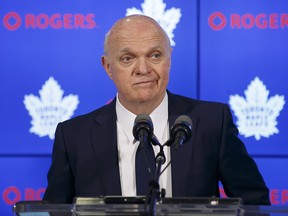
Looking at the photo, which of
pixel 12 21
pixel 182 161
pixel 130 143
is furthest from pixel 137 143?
pixel 12 21

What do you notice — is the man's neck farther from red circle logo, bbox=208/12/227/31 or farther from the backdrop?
red circle logo, bbox=208/12/227/31

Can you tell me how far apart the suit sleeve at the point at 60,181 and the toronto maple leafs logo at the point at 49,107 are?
0.60m

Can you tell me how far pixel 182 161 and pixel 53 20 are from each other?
112 cm

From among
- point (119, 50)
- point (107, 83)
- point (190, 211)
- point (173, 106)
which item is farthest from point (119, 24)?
point (190, 211)

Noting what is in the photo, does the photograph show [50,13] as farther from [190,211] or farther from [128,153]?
[190,211]

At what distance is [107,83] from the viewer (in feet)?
10.2

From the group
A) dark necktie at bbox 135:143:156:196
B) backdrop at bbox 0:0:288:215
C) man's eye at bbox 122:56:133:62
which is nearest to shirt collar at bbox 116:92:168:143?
dark necktie at bbox 135:143:156:196

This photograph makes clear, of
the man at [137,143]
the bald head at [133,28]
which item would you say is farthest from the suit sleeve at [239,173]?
the bald head at [133,28]

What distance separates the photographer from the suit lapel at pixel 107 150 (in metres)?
2.33

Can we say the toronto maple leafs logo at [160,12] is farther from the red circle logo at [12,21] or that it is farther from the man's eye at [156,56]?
the man's eye at [156,56]

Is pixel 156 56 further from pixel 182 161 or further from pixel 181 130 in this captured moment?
pixel 181 130

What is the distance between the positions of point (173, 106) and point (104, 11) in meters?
0.81

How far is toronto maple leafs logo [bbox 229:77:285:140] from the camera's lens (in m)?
3.01

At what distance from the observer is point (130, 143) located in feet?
7.98
